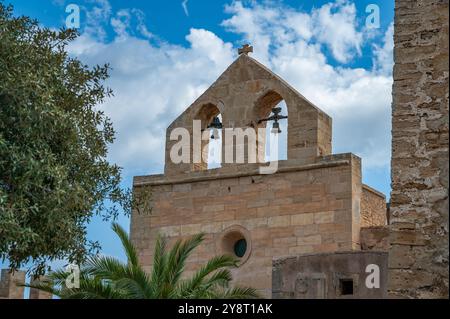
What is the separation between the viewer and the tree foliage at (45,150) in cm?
1147

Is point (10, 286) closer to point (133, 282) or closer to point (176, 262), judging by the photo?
point (176, 262)

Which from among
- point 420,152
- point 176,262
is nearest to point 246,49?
point 176,262

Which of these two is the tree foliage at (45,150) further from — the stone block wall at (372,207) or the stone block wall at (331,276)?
the stone block wall at (372,207)

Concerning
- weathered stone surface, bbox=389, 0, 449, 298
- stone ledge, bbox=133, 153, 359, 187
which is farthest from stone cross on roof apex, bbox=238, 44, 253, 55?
weathered stone surface, bbox=389, 0, 449, 298

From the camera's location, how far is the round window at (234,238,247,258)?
17.3 metres

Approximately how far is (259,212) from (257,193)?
0.34 metres

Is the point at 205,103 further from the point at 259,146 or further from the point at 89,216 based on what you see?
the point at 89,216

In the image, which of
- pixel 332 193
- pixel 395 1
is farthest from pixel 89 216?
pixel 395 1

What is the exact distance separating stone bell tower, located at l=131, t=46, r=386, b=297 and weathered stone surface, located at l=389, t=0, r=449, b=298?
28.2 feet

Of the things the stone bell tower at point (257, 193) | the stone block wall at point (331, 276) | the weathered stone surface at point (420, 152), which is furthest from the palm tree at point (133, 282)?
the weathered stone surface at point (420, 152)

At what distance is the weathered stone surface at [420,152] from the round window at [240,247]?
985 cm

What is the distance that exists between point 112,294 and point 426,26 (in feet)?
20.9

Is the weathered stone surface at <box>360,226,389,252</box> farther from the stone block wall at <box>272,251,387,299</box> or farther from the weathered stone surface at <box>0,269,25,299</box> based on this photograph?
the weathered stone surface at <box>0,269,25,299</box>

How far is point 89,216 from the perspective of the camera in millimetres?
12906
